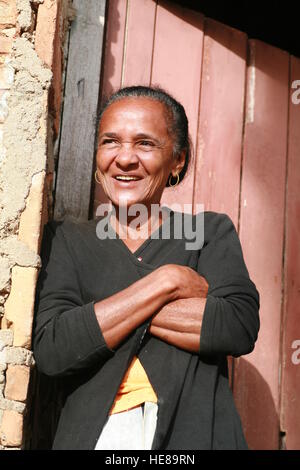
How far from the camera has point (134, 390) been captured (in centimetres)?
203

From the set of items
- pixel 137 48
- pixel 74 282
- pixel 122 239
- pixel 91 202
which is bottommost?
pixel 74 282

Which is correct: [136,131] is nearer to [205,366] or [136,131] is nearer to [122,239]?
[122,239]

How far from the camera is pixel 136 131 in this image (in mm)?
2395

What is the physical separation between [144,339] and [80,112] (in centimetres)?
122

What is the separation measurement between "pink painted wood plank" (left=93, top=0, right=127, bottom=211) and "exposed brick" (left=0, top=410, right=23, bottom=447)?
150 centimetres

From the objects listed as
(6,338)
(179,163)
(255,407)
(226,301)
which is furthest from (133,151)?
(255,407)

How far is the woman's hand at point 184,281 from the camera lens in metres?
2.08

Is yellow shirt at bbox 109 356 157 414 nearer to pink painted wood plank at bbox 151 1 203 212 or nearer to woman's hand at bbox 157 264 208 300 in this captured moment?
woman's hand at bbox 157 264 208 300

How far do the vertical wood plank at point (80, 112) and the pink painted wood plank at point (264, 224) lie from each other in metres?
0.79

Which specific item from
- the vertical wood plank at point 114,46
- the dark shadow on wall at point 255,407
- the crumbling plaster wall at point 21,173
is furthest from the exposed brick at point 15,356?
the vertical wood plank at point 114,46

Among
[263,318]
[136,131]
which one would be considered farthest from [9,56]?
[263,318]

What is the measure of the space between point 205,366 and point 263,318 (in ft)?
3.59

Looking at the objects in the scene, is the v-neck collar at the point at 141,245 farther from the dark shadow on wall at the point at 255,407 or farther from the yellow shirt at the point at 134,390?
the dark shadow on wall at the point at 255,407

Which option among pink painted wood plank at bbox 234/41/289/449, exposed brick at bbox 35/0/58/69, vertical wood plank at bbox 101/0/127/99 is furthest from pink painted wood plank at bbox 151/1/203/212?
exposed brick at bbox 35/0/58/69
